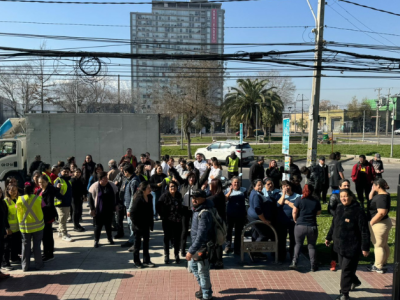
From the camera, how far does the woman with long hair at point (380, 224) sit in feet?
20.7

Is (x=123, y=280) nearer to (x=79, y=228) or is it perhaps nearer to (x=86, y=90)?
(x=79, y=228)

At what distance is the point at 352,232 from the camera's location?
5.48 meters

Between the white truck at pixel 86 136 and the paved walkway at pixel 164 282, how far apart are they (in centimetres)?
949

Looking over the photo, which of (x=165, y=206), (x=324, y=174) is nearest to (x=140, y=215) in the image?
(x=165, y=206)

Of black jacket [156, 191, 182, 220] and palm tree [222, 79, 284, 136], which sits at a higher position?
palm tree [222, 79, 284, 136]

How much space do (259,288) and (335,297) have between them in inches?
46.0

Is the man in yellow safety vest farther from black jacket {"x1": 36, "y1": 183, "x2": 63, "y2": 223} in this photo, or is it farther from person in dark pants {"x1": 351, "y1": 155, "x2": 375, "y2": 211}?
person in dark pants {"x1": 351, "y1": 155, "x2": 375, "y2": 211}

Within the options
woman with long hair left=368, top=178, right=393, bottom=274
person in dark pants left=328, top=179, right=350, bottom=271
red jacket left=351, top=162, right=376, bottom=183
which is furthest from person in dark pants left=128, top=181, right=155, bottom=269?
red jacket left=351, top=162, right=376, bottom=183

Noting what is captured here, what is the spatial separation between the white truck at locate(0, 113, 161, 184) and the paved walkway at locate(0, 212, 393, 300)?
31.1 feet

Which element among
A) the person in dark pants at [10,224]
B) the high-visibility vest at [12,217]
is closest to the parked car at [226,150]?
the person in dark pants at [10,224]

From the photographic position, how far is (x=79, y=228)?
9.53 m

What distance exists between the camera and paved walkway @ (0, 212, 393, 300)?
5.76 metres

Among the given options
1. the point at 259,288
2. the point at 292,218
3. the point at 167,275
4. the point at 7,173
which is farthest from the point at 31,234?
the point at 7,173

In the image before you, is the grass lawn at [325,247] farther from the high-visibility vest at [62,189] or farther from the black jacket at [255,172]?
the high-visibility vest at [62,189]
